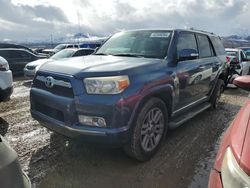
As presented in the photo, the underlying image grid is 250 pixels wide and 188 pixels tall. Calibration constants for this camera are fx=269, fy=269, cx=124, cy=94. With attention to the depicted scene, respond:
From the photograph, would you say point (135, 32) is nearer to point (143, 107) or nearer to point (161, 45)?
point (161, 45)

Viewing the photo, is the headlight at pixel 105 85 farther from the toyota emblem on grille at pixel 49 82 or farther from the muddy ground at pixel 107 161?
the muddy ground at pixel 107 161

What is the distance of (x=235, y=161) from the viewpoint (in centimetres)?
158

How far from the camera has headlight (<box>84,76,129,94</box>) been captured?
3.18 metres

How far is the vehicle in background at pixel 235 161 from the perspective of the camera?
1.48 metres

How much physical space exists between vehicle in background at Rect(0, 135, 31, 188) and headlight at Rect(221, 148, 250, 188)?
1277mm

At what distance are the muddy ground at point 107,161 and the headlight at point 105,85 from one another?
928 mm

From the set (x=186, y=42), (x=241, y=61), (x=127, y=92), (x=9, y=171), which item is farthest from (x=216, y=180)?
(x=241, y=61)

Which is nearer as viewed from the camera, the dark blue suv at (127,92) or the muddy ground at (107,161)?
the dark blue suv at (127,92)

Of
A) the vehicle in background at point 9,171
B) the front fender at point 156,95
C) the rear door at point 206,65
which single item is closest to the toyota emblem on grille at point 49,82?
the front fender at point 156,95

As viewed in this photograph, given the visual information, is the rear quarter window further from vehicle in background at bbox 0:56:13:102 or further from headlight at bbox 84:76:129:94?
vehicle in background at bbox 0:56:13:102

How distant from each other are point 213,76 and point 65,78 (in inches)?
145

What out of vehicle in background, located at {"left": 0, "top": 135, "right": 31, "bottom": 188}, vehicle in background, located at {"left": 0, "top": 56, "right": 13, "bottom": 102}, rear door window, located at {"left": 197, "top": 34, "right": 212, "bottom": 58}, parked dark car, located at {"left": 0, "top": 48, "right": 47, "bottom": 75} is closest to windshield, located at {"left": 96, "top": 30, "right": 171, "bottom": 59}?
rear door window, located at {"left": 197, "top": 34, "right": 212, "bottom": 58}

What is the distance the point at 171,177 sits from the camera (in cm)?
342

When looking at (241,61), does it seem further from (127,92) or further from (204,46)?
(127,92)
